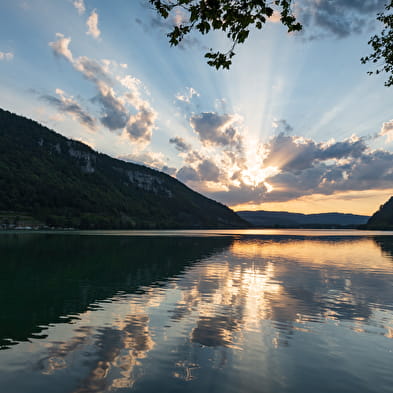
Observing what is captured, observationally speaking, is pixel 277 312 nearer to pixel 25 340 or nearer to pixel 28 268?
pixel 25 340

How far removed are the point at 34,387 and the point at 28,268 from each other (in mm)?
40423

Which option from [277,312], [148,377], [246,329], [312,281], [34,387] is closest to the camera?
[34,387]

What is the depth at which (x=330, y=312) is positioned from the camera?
2523 cm

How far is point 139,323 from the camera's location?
2108 cm

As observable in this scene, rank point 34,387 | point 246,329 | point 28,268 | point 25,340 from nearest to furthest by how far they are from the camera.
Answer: point 34,387, point 25,340, point 246,329, point 28,268

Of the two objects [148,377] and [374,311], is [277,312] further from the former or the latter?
[148,377]

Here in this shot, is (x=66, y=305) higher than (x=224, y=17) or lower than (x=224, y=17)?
lower

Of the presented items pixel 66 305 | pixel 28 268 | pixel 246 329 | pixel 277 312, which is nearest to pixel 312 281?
pixel 277 312

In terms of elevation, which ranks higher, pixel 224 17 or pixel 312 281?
pixel 224 17

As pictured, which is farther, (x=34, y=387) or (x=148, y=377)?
(x=148, y=377)

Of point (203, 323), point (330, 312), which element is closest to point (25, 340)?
point (203, 323)

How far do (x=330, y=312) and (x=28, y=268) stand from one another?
43.3 meters

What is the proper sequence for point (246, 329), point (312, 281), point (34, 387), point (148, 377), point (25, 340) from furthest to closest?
point (312, 281)
point (246, 329)
point (25, 340)
point (148, 377)
point (34, 387)

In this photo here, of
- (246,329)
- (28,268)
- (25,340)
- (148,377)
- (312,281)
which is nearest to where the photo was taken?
(148,377)
